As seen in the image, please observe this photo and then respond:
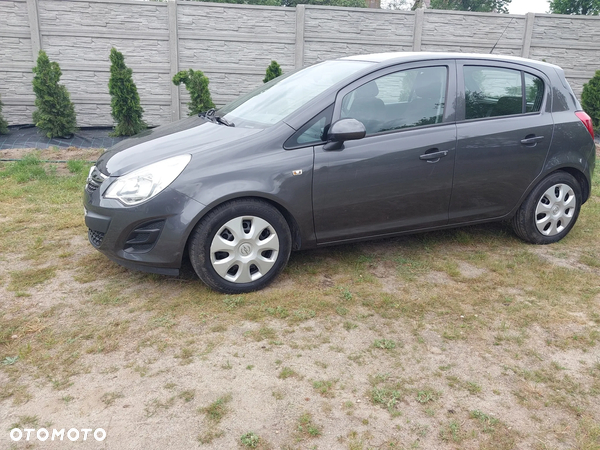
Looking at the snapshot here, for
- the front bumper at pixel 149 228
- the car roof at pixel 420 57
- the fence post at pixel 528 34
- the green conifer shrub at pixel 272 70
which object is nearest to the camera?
the front bumper at pixel 149 228

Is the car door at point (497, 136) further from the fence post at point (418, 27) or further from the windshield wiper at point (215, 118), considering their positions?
the fence post at point (418, 27)

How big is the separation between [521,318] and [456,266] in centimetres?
93

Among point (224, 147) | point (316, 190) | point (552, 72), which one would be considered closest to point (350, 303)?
point (316, 190)

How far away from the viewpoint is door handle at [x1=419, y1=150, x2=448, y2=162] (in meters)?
4.24

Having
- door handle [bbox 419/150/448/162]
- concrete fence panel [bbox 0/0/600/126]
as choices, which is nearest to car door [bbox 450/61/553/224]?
door handle [bbox 419/150/448/162]

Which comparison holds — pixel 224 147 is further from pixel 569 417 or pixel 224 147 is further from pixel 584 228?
pixel 584 228

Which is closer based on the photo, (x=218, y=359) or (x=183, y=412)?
(x=183, y=412)

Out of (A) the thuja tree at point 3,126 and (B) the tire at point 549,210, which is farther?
(A) the thuja tree at point 3,126

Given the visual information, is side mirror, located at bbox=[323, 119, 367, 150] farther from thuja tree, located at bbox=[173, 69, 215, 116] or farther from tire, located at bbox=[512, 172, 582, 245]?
thuja tree, located at bbox=[173, 69, 215, 116]

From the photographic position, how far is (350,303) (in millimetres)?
3814

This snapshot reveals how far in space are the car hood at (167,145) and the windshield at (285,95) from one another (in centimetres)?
22

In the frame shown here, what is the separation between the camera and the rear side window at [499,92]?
4.52 meters

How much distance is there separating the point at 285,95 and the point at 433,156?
1.32 m

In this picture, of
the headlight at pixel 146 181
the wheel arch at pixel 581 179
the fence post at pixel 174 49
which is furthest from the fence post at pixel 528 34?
the headlight at pixel 146 181
